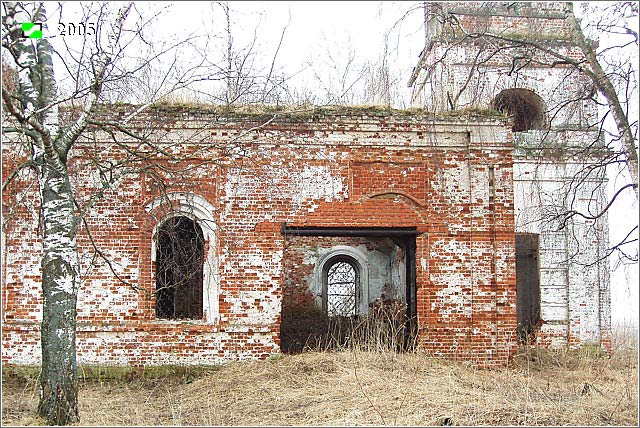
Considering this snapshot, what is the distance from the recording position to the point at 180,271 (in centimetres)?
1155

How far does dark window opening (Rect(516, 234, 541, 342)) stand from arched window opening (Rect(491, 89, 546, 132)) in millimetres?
3044

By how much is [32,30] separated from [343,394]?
19.0ft

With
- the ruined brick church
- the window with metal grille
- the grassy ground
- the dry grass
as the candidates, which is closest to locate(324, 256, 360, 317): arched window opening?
the window with metal grille

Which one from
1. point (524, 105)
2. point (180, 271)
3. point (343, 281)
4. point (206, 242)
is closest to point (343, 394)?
point (206, 242)

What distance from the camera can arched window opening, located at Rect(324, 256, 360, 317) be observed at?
19391 mm

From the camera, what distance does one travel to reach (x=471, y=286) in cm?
1159

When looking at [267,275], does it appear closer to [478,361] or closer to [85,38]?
[478,361]

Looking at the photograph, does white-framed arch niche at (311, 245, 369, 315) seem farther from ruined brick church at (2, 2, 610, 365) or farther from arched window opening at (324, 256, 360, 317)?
ruined brick church at (2, 2, 610, 365)

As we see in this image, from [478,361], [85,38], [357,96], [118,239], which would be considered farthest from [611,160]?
[357,96]

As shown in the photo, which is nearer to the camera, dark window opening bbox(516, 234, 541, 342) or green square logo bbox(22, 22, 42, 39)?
green square logo bbox(22, 22, 42, 39)

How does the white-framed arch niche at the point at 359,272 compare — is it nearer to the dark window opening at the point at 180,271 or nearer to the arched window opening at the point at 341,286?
the arched window opening at the point at 341,286

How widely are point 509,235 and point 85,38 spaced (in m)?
7.52

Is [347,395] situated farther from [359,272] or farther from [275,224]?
[359,272]

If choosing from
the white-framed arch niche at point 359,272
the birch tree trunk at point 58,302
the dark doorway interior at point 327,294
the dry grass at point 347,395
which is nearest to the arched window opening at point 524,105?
the dark doorway interior at point 327,294
